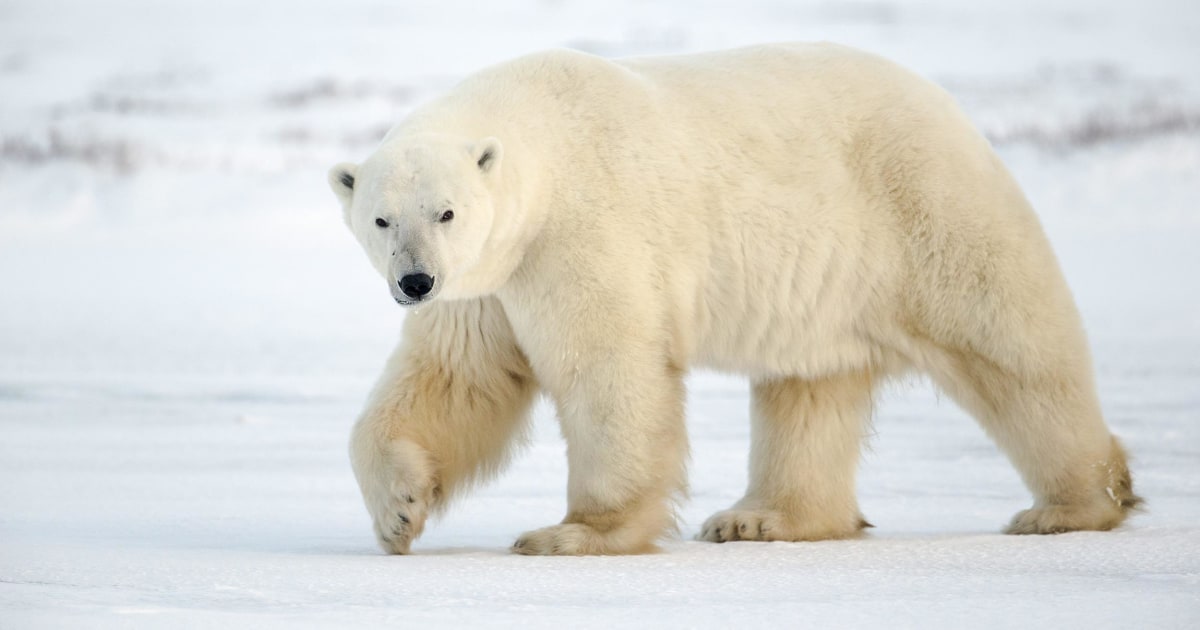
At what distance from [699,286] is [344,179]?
3.12 ft

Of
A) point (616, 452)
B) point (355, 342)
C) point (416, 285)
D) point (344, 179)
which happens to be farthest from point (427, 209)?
point (355, 342)

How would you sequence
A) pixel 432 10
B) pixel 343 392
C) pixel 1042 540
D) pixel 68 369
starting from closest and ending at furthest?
pixel 1042 540 < pixel 343 392 < pixel 68 369 < pixel 432 10

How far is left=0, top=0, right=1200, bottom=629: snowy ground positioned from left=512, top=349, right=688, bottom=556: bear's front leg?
15 cm

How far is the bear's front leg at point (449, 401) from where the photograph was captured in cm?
374

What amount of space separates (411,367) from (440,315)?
6.1 inches

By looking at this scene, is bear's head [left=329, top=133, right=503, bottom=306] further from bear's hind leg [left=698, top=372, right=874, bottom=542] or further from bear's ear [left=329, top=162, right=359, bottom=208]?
bear's hind leg [left=698, top=372, right=874, bottom=542]

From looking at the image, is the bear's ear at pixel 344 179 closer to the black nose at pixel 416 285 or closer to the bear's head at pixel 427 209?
the bear's head at pixel 427 209

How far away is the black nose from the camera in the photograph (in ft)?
10.9

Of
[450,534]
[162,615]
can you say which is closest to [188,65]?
[450,534]

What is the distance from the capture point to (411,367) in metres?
3.88

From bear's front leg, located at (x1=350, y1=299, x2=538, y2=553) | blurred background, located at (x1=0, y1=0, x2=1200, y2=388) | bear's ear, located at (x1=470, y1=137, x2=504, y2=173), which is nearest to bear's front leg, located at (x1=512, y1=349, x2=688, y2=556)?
bear's front leg, located at (x1=350, y1=299, x2=538, y2=553)

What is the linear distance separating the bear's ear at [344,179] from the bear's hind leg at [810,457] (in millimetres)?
1425

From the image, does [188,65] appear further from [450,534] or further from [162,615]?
[162,615]

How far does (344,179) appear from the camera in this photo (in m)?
3.59
